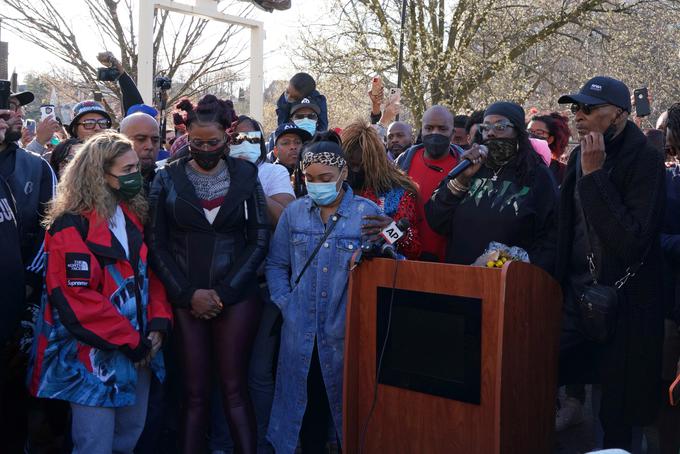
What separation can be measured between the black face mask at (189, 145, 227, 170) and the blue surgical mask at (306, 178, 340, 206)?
60 cm

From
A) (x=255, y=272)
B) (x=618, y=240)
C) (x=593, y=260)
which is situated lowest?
(x=255, y=272)

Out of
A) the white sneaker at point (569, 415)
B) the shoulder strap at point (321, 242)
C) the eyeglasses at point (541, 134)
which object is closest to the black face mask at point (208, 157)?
the shoulder strap at point (321, 242)

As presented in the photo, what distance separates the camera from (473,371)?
3432 millimetres

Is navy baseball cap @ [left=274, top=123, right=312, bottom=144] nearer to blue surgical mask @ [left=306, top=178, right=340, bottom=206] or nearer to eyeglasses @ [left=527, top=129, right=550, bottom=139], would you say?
blue surgical mask @ [left=306, top=178, right=340, bottom=206]

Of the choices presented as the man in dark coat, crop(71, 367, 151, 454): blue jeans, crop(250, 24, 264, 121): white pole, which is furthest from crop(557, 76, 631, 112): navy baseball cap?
crop(250, 24, 264, 121): white pole

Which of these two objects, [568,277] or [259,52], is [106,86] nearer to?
[259,52]

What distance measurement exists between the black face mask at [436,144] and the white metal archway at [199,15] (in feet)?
20.2

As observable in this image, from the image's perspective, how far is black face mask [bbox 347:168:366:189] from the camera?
4961mm

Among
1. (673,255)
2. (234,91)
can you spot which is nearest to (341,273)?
(673,255)

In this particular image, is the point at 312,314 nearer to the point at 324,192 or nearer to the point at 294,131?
the point at 324,192

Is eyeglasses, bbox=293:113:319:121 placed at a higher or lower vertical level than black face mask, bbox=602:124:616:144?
higher

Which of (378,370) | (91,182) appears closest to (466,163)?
(378,370)

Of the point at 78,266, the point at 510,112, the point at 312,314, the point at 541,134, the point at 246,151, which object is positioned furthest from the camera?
the point at 541,134

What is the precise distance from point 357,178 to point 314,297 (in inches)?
46.7
